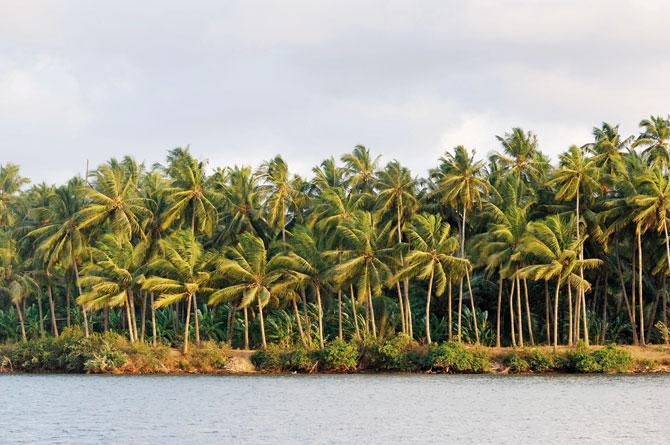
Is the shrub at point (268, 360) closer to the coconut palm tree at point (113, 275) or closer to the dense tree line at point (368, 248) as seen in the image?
the dense tree line at point (368, 248)

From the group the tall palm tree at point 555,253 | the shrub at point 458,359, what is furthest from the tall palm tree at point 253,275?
the tall palm tree at point 555,253

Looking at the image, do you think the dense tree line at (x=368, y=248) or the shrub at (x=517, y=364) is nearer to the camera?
the shrub at (x=517, y=364)

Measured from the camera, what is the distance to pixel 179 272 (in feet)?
194

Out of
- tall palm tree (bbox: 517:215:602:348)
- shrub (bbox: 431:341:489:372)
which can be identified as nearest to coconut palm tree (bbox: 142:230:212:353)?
shrub (bbox: 431:341:489:372)

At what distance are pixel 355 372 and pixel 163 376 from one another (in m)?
11.9

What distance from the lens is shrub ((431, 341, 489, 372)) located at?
5553 cm

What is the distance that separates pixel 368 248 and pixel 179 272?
40.5 feet

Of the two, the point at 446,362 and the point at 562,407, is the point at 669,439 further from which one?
the point at 446,362

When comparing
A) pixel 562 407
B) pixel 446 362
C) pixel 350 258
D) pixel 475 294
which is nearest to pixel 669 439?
pixel 562 407

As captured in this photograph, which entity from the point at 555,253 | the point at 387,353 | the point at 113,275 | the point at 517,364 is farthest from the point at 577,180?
the point at 113,275

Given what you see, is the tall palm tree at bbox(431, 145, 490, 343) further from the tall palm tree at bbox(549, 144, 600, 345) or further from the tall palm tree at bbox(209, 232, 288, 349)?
the tall palm tree at bbox(209, 232, 288, 349)

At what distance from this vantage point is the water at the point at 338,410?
30.0m

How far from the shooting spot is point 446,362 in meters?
55.7

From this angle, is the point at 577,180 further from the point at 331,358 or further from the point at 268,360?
the point at 268,360
